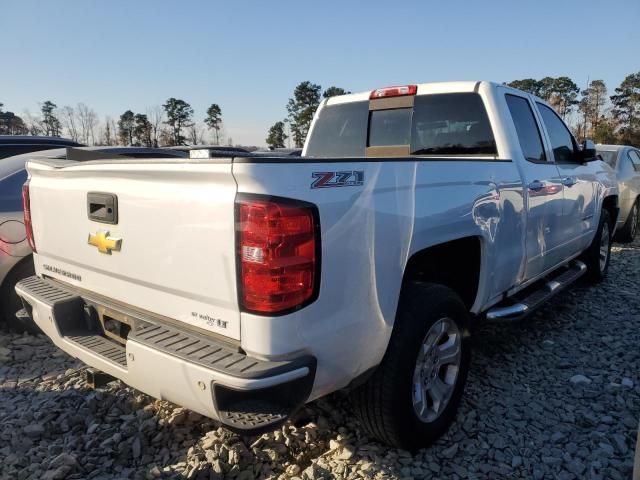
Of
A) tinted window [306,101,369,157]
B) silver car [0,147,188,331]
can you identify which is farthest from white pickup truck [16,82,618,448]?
silver car [0,147,188,331]

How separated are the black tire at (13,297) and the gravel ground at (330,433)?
415mm

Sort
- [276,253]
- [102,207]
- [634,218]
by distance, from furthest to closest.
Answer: [634,218], [102,207], [276,253]

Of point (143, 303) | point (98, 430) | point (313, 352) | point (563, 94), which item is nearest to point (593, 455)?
point (313, 352)

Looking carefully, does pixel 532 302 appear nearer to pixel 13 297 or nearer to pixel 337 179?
pixel 337 179

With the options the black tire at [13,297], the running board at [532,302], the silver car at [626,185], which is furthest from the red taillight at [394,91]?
the silver car at [626,185]

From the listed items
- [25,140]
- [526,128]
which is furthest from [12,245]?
[526,128]

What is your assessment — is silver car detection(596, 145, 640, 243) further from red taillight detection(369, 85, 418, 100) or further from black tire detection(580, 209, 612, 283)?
red taillight detection(369, 85, 418, 100)

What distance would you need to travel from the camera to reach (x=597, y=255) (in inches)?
218

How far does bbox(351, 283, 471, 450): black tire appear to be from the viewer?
7.31ft

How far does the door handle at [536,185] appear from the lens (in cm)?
341

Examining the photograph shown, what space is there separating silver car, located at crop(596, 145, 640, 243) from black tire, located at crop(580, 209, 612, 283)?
9.59 ft

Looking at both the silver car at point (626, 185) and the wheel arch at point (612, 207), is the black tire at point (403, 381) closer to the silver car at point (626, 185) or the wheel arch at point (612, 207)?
the wheel arch at point (612, 207)

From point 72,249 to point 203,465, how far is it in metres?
1.31

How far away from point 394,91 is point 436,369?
2254 mm
